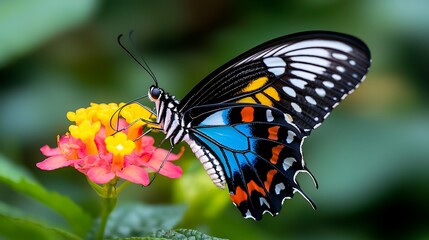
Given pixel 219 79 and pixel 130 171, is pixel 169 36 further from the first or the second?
pixel 130 171

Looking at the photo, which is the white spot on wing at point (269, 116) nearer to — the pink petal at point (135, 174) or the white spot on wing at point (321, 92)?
the white spot on wing at point (321, 92)

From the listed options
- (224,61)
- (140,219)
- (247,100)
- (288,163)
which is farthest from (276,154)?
(224,61)

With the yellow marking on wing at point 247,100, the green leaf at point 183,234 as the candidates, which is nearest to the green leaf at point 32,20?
the yellow marking on wing at point 247,100

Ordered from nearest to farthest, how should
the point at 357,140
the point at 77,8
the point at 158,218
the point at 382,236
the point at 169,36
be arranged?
the point at 158,218
the point at 77,8
the point at 382,236
the point at 357,140
the point at 169,36

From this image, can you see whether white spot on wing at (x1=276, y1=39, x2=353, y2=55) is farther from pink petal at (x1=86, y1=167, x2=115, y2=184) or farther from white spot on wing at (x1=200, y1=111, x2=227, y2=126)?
pink petal at (x1=86, y1=167, x2=115, y2=184)

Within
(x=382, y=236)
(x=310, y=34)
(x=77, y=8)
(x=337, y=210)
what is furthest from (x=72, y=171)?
(x=310, y=34)
